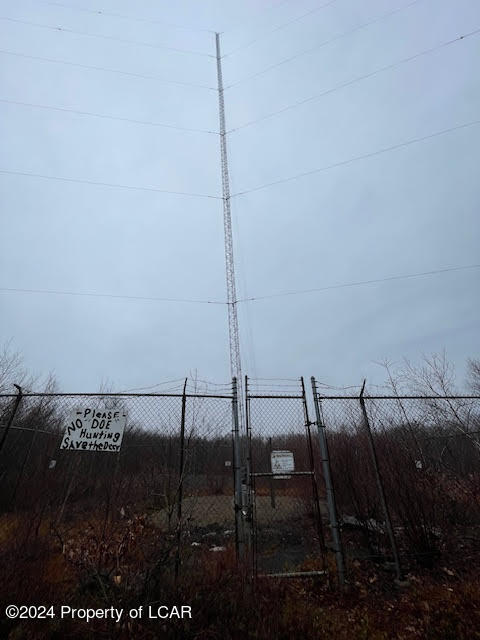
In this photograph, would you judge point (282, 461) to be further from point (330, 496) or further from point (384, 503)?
point (384, 503)

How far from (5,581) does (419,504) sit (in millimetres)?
6065

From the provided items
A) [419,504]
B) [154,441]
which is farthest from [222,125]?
[419,504]

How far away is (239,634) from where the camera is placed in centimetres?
295

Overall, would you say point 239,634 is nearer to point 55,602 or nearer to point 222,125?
point 55,602

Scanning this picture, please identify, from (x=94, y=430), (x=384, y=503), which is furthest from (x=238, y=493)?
(x=94, y=430)

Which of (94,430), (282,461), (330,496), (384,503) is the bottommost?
(384,503)

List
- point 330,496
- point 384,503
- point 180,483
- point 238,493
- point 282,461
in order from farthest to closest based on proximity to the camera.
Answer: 1. point 282,461
2. point 384,503
3. point 330,496
4. point 238,493
5. point 180,483

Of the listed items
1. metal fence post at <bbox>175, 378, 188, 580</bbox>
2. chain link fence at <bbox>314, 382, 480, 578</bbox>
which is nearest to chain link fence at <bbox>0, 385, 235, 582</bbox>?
metal fence post at <bbox>175, 378, 188, 580</bbox>

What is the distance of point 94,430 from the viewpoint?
4.89 m

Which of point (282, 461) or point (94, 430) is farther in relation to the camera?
point (282, 461)

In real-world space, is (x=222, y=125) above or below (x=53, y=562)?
above

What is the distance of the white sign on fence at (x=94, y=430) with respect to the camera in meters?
4.83

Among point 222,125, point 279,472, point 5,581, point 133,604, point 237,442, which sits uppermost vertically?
point 222,125

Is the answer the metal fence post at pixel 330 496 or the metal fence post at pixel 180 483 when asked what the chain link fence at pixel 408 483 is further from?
the metal fence post at pixel 180 483
